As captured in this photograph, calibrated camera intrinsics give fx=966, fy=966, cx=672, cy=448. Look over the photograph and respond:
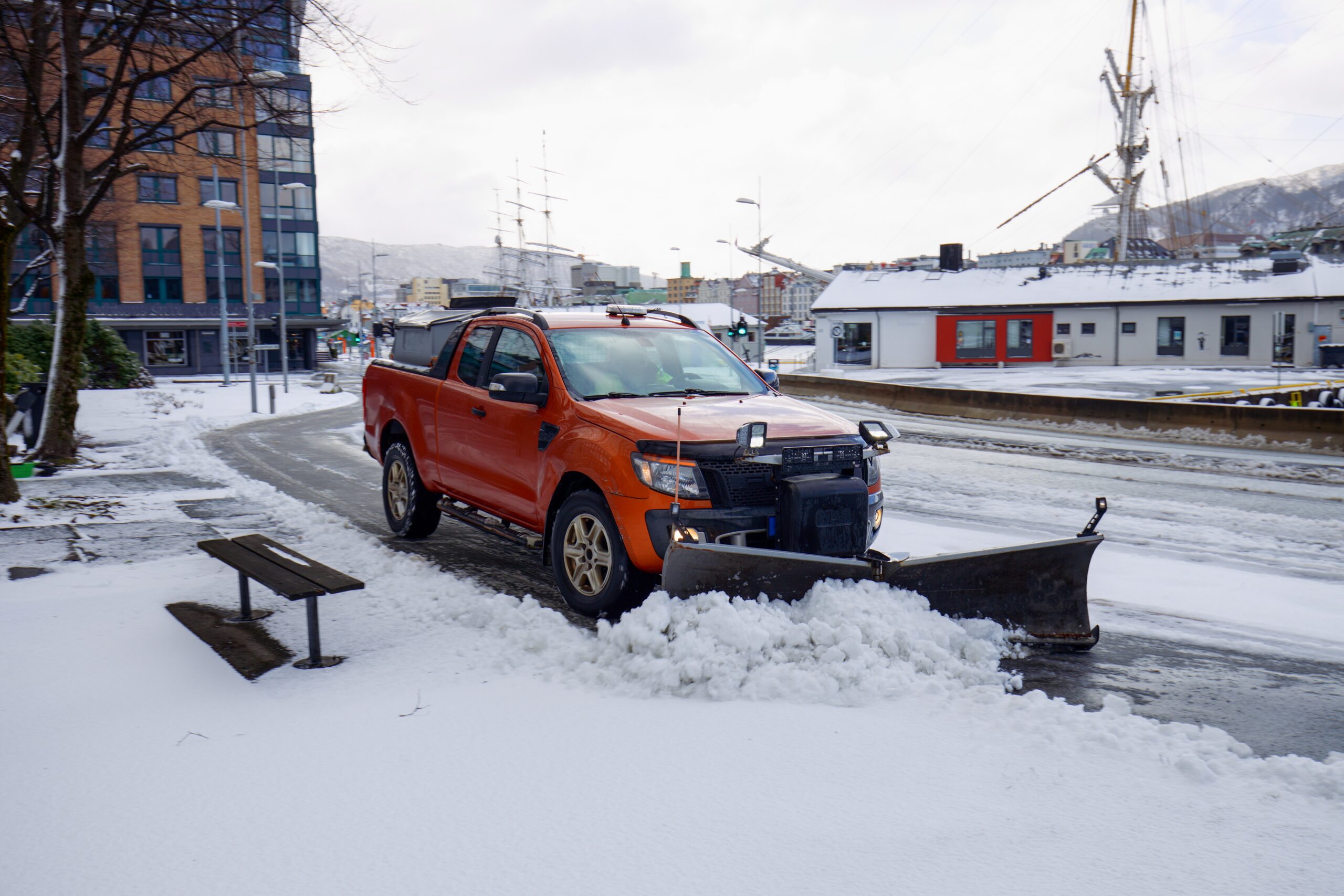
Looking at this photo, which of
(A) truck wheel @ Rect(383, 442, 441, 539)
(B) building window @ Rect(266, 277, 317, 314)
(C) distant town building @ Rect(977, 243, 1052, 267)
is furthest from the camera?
(C) distant town building @ Rect(977, 243, 1052, 267)

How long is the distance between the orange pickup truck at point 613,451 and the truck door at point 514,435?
0.01 meters

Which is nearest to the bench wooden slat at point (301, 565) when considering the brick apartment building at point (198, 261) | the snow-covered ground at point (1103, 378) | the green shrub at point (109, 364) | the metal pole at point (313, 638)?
the metal pole at point (313, 638)

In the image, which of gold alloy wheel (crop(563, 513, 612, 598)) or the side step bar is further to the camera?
the side step bar

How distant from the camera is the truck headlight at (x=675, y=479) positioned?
17.7ft

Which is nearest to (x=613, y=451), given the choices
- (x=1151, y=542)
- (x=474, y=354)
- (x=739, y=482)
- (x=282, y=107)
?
(x=739, y=482)

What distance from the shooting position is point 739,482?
5477mm

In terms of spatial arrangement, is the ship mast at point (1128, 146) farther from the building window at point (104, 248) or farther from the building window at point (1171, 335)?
the building window at point (104, 248)

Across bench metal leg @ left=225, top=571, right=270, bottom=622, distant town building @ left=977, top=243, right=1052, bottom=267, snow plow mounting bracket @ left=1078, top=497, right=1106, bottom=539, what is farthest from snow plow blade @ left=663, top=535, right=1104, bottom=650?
distant town building @ left=977, top=243, right=1052, bottom=267

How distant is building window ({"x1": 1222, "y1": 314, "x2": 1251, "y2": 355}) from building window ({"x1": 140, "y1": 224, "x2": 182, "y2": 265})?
5754 cm

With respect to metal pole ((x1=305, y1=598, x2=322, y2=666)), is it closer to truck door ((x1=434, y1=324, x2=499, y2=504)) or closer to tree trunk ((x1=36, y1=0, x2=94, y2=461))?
truck door ((x1=434, y1=324, x2=499, y2=504))

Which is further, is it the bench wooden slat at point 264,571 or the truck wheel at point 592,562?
the truck wheel at point 592,562

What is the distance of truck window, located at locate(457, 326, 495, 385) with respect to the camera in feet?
24.7

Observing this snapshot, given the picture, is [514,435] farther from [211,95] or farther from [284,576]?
[211,95]

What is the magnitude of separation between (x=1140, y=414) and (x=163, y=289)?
58.4 m
